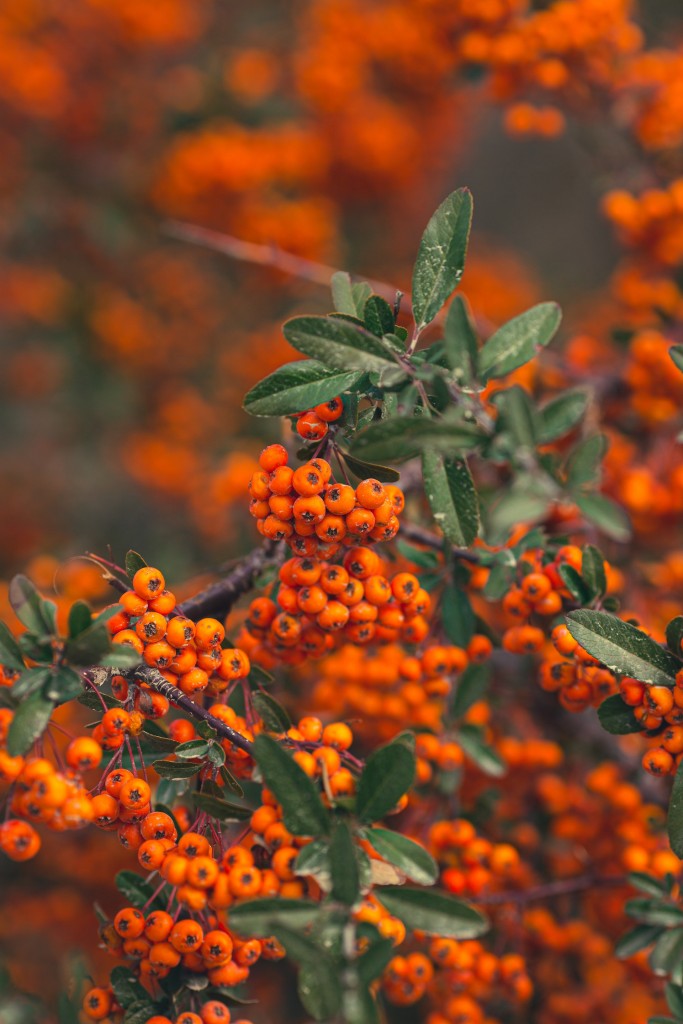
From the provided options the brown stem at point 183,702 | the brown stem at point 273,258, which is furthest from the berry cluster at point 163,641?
the brown stem at point 273,258

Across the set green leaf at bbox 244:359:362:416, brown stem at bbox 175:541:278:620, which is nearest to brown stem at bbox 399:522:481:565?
brown stem at bbox 175:541:278:620

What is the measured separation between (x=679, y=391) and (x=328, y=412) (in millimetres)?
1277

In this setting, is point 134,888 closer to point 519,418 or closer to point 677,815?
point 677,815

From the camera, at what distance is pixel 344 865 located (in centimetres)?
104

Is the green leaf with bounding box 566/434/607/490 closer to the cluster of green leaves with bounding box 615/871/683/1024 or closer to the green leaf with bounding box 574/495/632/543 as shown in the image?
the green leaf with bounding box 574/495/632/543

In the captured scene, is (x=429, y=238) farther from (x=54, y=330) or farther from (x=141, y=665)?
(x=54, y=330)

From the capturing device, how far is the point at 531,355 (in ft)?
4.12

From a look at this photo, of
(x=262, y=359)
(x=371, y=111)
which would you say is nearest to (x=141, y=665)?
(x=262, y=359)

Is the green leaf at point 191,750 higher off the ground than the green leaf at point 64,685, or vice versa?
the green leaf at point 64,685

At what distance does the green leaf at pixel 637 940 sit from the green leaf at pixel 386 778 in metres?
0.54

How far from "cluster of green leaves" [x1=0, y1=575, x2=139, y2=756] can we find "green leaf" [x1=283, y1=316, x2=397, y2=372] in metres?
0.46

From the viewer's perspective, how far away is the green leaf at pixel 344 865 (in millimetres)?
1036

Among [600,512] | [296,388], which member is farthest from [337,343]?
[600,512]

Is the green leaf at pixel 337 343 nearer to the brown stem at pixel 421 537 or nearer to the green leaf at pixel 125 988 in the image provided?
the brown stem at pixel 421 537
